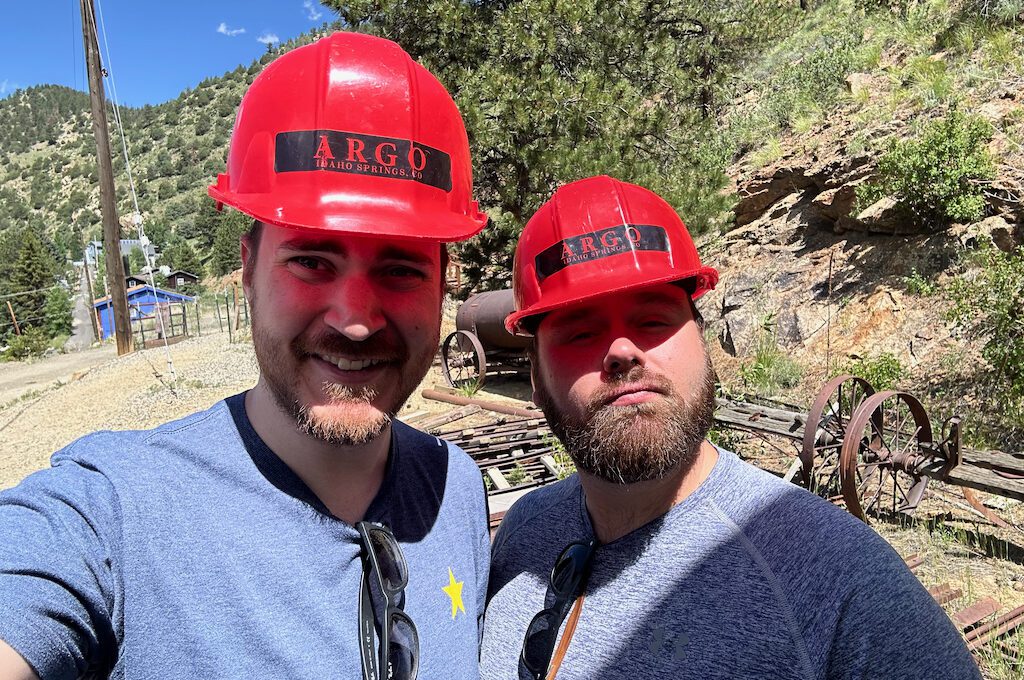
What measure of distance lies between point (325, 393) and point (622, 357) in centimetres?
79

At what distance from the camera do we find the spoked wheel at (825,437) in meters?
6.12

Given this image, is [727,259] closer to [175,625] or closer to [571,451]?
[571,451]

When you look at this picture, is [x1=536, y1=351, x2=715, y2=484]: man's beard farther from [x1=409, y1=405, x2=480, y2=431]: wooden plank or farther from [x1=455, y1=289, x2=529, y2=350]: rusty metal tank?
[x1=455, y1=289, x2=529, y2=350]: rusty metal tank

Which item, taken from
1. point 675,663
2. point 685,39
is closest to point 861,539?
point 675,663

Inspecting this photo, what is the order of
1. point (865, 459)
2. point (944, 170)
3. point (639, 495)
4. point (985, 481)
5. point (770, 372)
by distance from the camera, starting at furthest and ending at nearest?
point (770, 372), point (944, 170), point (865, 459), point (985, 481), point (639, 495)

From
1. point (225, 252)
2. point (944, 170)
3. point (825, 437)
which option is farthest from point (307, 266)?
point (225, 252)

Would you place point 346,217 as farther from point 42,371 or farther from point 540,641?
point 42,371

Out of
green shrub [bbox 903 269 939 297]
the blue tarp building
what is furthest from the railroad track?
→ the blue tarp building

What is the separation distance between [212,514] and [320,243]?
0.69m

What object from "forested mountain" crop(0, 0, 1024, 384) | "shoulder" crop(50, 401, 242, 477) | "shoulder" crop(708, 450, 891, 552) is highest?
"forested mountain" crop(0, 0, 1024, 384)

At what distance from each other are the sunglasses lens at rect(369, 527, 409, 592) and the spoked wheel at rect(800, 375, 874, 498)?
503cm

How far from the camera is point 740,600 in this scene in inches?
55.1

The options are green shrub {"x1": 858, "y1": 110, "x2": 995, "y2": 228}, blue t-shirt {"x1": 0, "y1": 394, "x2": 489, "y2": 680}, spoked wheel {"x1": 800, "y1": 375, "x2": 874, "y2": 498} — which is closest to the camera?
blue t-shirt {"x1": 0, "y1": 394, "x2": 489, "y2": 680}

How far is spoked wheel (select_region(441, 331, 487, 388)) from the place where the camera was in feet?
39.5
